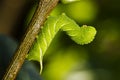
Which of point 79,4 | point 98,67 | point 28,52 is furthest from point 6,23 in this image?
point 28,52

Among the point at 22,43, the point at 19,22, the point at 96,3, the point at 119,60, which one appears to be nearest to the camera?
the point at 22,43

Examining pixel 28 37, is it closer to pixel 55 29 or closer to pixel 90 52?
pixel 55 29

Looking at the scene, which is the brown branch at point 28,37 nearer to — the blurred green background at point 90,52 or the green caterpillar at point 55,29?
the green caterpillar at point 55,29

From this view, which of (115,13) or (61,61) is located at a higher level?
(115,13)

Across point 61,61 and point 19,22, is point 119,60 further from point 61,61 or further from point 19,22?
point 19,22

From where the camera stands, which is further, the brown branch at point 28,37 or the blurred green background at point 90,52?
the blurred green background at point 90,52

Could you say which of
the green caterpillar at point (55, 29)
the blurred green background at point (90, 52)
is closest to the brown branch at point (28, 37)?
the green caterpillar at point (55, 29)

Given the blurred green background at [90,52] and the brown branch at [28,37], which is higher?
the brown branch at [28,37]
